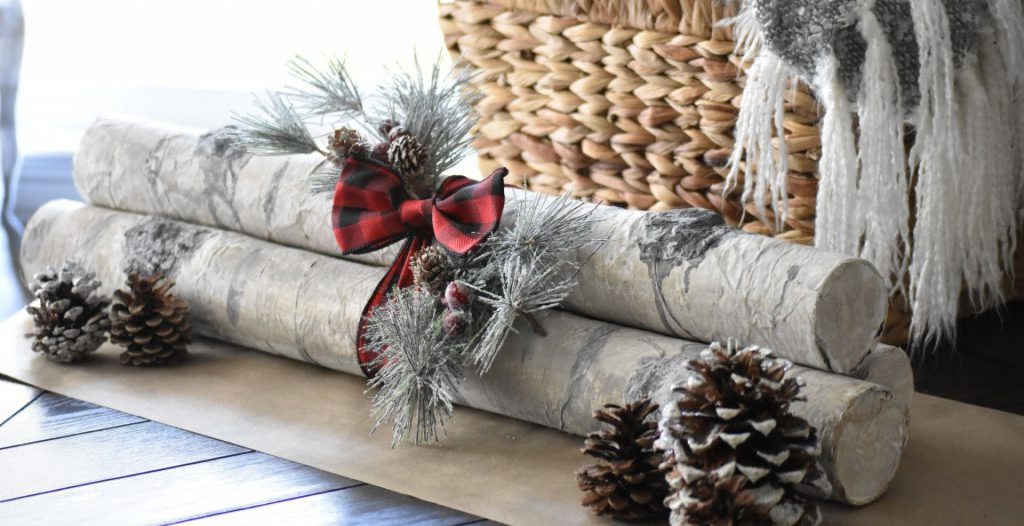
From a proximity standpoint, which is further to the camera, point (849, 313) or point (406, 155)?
point (406, 155)

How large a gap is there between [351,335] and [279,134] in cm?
23

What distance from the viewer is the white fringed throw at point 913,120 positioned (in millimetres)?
1038

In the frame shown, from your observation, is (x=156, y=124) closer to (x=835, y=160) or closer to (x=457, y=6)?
(x=457, y=6)

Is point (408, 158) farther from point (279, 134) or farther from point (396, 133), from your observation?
point (279, 134)

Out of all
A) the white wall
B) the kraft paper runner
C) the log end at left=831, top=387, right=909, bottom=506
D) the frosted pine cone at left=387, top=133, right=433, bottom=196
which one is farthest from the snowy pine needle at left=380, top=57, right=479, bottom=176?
the white wall

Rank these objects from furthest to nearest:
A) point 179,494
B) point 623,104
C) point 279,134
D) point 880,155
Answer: point 623,104 < point 279,134 < point 880,155 < point 179,494

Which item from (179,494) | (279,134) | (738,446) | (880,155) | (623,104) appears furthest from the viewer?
(623,104)

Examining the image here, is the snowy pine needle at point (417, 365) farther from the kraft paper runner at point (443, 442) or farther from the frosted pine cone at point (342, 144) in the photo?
the frosted pine cone at point (342, 144)

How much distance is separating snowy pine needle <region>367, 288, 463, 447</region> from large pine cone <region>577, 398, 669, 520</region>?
17 centimetres

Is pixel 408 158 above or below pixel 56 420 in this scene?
above

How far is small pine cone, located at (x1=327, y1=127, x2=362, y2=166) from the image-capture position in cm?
113

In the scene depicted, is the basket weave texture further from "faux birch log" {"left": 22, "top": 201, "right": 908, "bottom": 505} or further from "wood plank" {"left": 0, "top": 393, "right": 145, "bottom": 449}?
"wood plank" {"left": 0, "top": 393, "right": 145, "bottom": 449}

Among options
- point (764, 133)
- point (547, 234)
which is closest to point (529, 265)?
point (547, 234)

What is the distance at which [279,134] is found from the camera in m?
1.18
